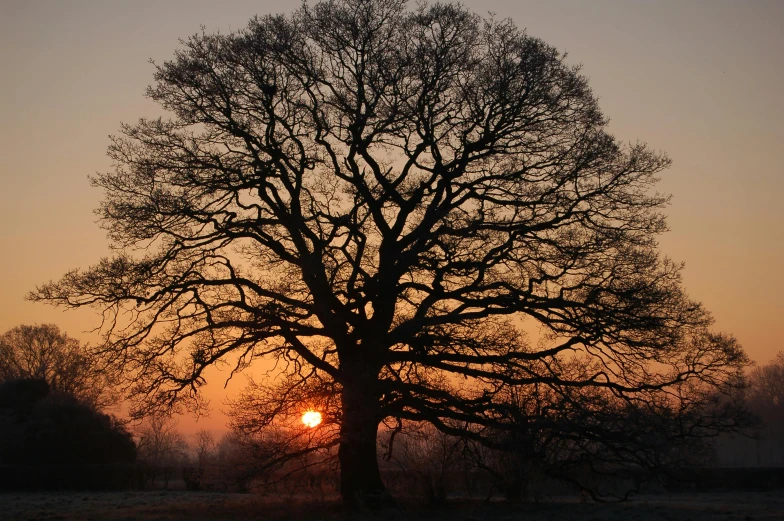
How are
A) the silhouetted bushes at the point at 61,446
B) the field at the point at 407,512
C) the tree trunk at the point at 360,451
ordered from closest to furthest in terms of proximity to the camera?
the field at the point at 407,512, the tree trunk at the point at 360,451, the silhouetted bushes at the point at 61,446

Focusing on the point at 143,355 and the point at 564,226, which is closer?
the point at 143,355

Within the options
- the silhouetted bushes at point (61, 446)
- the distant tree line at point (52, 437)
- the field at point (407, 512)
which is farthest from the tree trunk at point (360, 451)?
the silhouetted bushes at point (61, 446)

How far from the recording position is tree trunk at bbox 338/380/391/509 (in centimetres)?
1529

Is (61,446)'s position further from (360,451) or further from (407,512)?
(407,512)

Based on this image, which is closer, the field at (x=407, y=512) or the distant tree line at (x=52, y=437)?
the field at (x=407, y=512)

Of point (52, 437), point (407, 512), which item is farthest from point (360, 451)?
point (52, 437)

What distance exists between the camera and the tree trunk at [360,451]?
50.2 ft

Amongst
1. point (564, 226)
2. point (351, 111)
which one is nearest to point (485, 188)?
point (564, 226)

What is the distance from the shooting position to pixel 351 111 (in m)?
16.2

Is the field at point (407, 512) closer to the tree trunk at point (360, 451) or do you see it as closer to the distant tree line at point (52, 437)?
the tree trunk at point (360, 451)

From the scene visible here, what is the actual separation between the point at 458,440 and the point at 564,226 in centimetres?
520

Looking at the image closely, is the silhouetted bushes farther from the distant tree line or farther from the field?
the field

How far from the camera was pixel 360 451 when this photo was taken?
16.4m

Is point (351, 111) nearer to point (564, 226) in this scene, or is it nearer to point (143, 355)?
point (564, 226)
